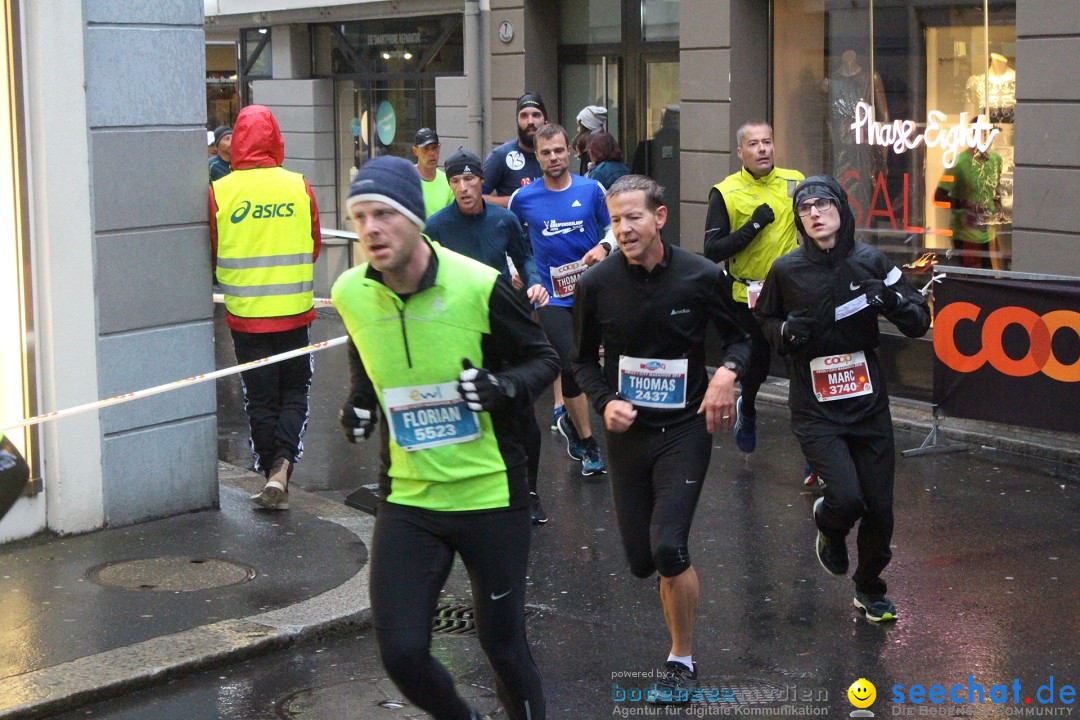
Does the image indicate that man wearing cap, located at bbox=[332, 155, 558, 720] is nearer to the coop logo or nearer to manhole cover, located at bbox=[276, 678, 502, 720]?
manhole cover, located at bbox=[276, 678, 502, 720]

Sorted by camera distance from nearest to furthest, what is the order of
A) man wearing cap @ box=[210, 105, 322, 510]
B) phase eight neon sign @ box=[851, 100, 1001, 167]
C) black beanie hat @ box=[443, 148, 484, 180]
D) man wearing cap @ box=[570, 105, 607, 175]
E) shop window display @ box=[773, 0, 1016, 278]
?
black beanie hat @ box=[443, 148, 484, 180], man wearing cap @ box=[210, 105, 322, 510], shop window display @ box=[773, 0, 1016, 278], phase eight neon sign @ box=[851, 100, 1001, 167], man wearing cap @ box=[570, 105, 607, 175]

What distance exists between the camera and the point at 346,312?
461cm

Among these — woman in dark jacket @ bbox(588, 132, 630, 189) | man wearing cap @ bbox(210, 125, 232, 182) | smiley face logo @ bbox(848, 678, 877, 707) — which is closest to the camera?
smiley face logo @ bbox(848, 678, 877, 707)

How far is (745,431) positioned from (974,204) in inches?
139

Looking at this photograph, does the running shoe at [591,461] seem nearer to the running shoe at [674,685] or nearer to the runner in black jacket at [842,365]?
the runner in black jacket at [842,365]

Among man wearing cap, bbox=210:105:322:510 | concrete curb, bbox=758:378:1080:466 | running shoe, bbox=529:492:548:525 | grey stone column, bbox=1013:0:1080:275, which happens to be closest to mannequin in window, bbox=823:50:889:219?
grey stone column, bbox=1013:0:1080:275

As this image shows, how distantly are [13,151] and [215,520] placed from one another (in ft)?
6.90

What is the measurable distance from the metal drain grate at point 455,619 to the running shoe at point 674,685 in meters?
1.00

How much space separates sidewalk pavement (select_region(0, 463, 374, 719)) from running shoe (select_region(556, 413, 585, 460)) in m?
1.63

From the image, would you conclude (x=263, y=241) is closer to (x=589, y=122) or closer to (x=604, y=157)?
(x=604, y=157)

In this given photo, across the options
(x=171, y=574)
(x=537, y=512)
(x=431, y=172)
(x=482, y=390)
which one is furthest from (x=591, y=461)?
(x=482, y=390)

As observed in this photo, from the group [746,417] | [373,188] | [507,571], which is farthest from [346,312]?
[746,417]

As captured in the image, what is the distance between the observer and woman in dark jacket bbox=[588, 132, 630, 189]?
35.7 ft

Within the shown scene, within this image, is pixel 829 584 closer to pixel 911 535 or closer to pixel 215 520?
pixel 911 535
